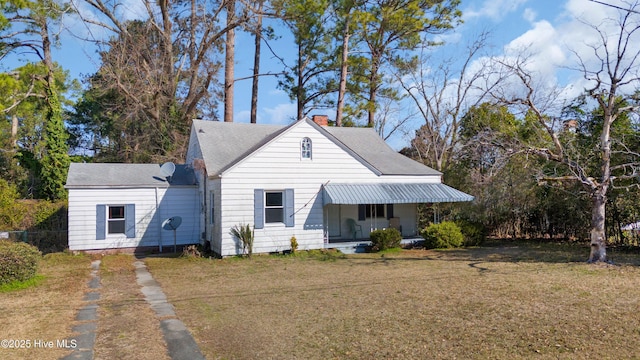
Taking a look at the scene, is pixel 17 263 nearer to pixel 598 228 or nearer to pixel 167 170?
pixel 167 170

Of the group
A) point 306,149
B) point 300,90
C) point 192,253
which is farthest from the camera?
point 300,90

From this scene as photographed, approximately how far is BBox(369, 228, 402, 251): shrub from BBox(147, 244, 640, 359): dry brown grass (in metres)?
2.80

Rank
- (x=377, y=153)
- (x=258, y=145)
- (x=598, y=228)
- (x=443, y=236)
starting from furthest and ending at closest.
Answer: (x=377, y=153)
(x=258, y=145)
(x=443, y=236)
(x=598, y=228)

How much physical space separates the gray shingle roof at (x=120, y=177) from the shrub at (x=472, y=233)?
1148 centimetres

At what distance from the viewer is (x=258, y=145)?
18531 mm

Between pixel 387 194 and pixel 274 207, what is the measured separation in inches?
176

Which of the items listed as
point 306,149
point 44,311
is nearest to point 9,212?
point 306,149

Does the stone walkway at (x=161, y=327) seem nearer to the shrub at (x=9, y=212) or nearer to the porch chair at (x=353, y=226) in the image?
the porch chair at (x=353, y=226)

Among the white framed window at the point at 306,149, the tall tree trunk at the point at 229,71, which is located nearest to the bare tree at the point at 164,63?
the tall tree trunk at the point at 229,71

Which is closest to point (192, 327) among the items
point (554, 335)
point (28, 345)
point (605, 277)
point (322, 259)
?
point (28, 345)

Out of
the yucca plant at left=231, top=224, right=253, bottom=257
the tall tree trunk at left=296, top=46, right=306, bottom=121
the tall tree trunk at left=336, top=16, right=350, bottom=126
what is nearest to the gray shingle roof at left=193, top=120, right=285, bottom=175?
the yucca plant at left=231, top=224, right=253, bottom=257

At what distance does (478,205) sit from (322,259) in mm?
8847

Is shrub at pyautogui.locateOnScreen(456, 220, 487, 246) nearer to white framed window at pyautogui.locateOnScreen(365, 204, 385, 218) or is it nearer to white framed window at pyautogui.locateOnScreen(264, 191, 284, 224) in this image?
white framed window at pyautogui.locateOnScreen(365, 204, 385, 218)

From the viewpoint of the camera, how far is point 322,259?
1586 cm
